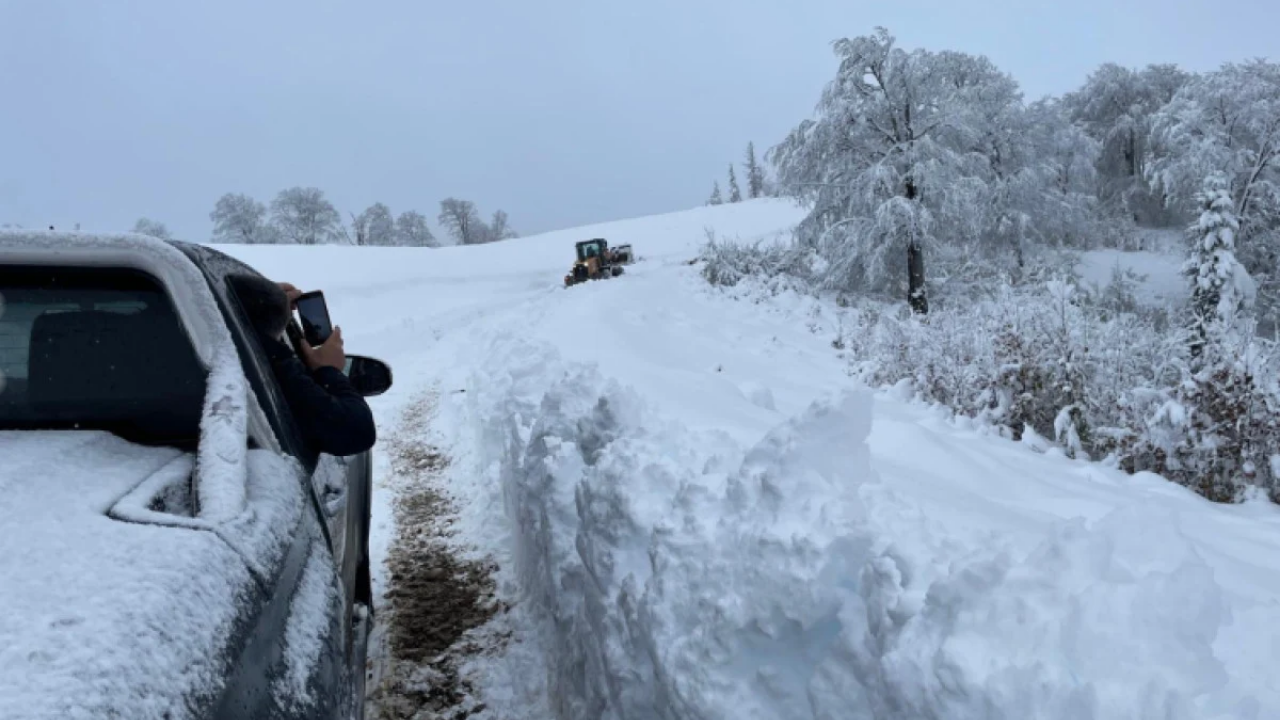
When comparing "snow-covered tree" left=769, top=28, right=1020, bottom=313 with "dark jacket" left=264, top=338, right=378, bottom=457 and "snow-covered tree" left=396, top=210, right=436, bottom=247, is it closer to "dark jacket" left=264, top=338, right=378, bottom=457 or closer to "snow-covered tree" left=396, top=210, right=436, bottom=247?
"dark jacket" left=264, top=338, right=378, bottom=457

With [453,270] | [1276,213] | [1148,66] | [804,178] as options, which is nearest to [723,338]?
[804,178]

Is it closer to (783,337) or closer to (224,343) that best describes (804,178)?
(783,337)

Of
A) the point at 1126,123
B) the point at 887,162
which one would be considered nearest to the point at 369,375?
the point at 887,162

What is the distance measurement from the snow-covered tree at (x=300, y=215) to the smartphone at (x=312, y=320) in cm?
6743

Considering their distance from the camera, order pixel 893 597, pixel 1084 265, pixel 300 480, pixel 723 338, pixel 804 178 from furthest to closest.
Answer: pixel 1084 265 < pixel 804 178 < pixel 723 338 < pixel 300 480 < pixel 893 597

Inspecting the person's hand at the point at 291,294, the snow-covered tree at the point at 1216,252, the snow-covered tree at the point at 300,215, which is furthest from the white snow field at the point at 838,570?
the snow-covered tree at the point at 300,215

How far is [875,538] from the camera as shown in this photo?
1965mm

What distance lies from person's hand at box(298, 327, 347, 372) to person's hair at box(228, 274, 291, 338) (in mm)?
178

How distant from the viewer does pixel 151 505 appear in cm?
146

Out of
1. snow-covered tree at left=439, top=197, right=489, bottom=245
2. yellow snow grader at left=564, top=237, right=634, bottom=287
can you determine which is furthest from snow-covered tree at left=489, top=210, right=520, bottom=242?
yellow snow grader at left=564, top=237, right=634, bottom=287

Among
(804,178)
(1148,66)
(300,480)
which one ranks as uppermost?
(1148,66)

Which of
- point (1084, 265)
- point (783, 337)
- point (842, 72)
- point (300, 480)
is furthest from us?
point (1084, 265)

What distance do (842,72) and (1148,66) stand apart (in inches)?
1056

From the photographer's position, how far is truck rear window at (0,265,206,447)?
1785mm
